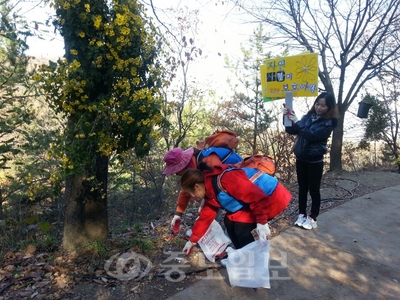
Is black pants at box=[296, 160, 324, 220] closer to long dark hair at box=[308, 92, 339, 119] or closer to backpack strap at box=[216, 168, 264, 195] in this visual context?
long dark hair at box=[308, 92, 339, 119]

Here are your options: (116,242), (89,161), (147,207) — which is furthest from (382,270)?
(147,207)

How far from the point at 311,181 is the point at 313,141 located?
19.8 inches

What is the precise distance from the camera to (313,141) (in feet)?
13.7

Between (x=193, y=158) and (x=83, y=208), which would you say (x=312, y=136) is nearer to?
(x=193, y=158)

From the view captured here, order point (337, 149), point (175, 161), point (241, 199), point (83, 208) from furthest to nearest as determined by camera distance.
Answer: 1. point (337, 149)
2. point (83, 208)
3. point (175, 161)
4. point (241, 199)

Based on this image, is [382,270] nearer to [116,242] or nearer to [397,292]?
[397,292]

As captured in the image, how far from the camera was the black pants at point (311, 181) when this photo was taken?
14.0 feet

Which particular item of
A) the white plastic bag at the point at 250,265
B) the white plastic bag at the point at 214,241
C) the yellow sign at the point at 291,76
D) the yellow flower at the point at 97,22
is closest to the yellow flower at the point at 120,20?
the yellow flower at the point at 97,22

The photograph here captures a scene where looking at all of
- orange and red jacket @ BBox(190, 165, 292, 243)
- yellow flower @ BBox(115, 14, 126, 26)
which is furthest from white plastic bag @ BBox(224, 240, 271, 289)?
yellow flower @ BBox(115, 14, 126, 26)

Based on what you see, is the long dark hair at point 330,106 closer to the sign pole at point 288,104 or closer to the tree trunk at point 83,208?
the sign pole at point 288,104

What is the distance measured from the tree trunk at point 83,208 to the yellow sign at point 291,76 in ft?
8.27

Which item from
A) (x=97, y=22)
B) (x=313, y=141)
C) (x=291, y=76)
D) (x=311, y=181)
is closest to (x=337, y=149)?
(x=291, y=76)

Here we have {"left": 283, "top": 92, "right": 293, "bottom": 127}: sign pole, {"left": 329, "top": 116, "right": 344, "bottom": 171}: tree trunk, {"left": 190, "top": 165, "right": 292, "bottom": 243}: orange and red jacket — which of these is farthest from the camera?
{"left": 329, "top": 116, "right": 344, "bottom": 171}: tree trunk

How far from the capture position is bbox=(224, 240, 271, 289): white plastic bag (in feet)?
9.32
